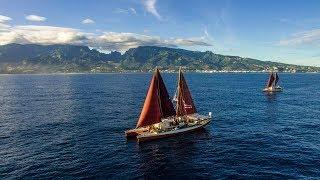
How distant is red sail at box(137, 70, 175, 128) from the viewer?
86125 mm

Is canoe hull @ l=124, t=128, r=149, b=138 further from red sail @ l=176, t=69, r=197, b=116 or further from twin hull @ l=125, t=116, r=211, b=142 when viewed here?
red sail @ l=176, t=69, r=197, b=116

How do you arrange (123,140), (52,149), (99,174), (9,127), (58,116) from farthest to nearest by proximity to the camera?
(58,116) → (9,127) → (123,140) → (52,149) → (99,174)

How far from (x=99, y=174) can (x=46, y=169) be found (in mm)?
10688

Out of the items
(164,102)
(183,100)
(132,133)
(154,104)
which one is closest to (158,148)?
(132,133)

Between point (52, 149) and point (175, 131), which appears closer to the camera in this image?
point (52, 149)

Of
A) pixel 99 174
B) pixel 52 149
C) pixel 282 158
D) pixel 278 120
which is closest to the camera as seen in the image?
pixel 99 174

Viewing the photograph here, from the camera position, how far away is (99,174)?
6206cm

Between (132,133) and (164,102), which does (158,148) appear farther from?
(164,102)

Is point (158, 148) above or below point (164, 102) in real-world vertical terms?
below

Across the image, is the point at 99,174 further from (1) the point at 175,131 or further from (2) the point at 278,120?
(2) the point at 278,120

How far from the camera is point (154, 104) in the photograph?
8694cm

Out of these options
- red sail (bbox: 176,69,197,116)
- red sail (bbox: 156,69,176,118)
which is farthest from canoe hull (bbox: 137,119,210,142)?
red sail (bbox: 176,69,197,116)

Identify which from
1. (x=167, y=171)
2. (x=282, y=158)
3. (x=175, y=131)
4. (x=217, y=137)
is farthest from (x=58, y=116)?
(x=282, y=158)

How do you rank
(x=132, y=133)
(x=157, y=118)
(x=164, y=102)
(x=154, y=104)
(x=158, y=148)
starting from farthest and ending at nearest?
(x=164, y=102) → (x=157, y=118) → (x=154, y=104) → (x=132, y=133) → (x=158, y=148)
